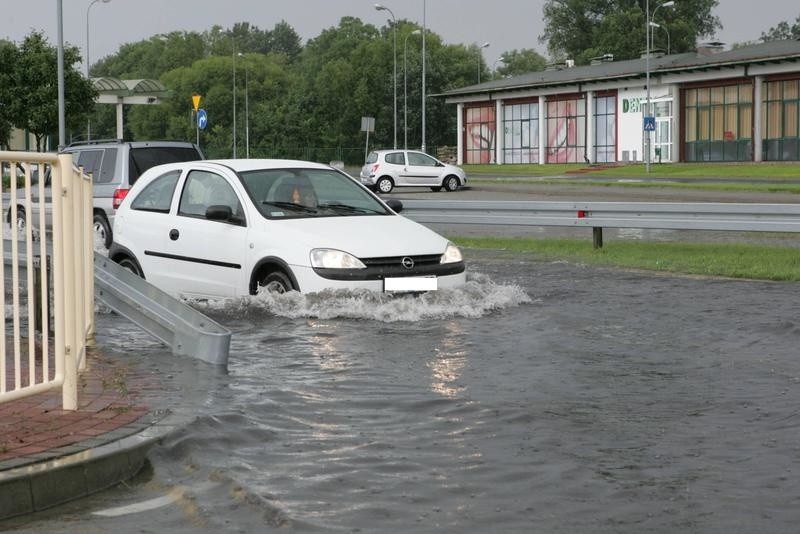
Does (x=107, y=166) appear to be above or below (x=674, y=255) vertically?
above

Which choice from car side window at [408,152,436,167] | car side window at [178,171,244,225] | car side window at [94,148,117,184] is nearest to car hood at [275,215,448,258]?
car side window at [178,171,244,225]

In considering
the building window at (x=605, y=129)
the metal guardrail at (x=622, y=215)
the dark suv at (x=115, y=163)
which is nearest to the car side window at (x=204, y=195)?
the metal guardrail at (x=622, y=215)

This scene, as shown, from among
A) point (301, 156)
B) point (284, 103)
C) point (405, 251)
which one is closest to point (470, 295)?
point (405, 251)

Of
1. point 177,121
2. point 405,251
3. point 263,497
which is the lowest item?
point 263,497

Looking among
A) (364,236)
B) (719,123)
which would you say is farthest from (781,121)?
(364,236)

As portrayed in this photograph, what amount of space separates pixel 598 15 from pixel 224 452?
120m

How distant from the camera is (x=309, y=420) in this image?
725 cm

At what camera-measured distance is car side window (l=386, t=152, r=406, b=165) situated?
47.6m

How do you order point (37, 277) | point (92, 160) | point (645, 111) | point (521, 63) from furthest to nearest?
point (521, 63) → point (645, 111) → point (92, 160) → point (37, 277)

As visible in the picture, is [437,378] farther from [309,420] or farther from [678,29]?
[678,29]

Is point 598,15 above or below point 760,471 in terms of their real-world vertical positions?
above

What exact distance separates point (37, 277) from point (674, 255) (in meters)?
12.7

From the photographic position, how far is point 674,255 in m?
18.4

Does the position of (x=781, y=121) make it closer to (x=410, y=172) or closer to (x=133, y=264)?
(x=410, y=172)
